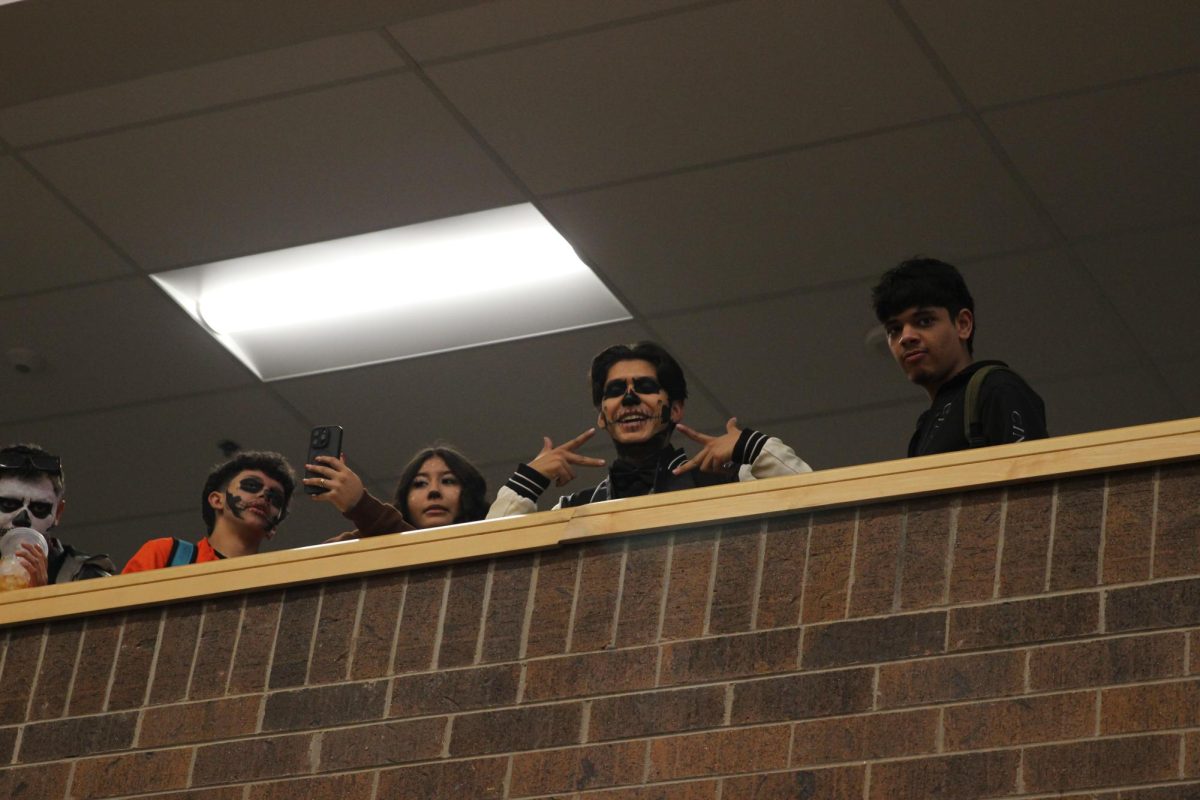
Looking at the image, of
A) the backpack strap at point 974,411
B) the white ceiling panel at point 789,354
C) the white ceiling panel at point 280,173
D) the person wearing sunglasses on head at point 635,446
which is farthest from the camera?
the white ceiling panel at point 789,354

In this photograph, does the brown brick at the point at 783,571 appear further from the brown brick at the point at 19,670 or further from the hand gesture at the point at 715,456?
the brown brick at the point at 19,670

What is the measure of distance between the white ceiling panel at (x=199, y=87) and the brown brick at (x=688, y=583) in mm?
2753

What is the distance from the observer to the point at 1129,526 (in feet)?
11.6

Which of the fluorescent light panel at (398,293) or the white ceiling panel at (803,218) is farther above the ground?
the white ceiling panel at (803,218)

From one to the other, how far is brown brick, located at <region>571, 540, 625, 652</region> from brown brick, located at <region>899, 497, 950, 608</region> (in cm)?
56

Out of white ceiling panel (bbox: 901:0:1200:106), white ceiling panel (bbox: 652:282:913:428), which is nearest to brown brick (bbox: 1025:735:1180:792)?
white ceiling panel (bbox: 901:0:1200:106)

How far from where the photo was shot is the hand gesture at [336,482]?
4.81 metres

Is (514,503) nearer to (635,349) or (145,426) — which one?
(635,349)

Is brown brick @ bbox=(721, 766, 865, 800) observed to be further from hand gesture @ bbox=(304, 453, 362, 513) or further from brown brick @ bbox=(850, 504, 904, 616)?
hand gesture @ bbox=(304, 453, 362, 513)

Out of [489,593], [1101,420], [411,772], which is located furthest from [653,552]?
[1101,420]

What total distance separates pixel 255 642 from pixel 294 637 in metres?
0.09

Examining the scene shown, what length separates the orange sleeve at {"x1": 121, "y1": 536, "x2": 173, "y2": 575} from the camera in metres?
5.20

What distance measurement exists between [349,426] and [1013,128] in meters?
3.19

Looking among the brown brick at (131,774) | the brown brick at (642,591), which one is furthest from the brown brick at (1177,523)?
the brown brick at (131,774)
